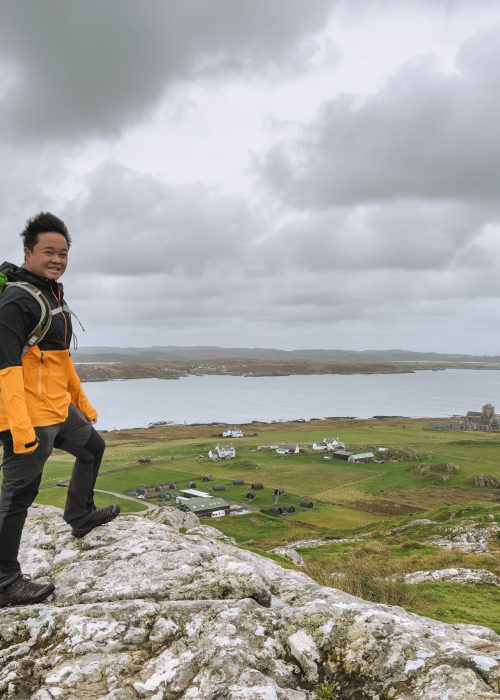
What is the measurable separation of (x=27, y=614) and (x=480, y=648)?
5.23 m

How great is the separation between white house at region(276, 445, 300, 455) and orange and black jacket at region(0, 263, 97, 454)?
314 feet

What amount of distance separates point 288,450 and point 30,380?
97159 millimetres

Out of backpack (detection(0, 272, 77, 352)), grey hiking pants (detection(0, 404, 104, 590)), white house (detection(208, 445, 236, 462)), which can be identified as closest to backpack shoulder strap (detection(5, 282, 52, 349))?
backpack (detection(0, 272, 77, 352))

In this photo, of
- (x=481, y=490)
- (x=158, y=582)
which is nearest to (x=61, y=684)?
(x=158, y=582)

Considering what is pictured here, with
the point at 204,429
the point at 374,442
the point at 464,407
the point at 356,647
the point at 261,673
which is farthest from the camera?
the point at 464,407

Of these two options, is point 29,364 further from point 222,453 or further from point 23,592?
point 222,453

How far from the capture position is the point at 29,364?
5488mm

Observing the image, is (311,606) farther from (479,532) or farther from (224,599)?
(479,532)

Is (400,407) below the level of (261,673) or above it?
below

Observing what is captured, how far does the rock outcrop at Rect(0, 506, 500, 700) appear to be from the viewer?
158 inches

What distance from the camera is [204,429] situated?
134 meters

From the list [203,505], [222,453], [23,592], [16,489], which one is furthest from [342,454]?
[16,489]

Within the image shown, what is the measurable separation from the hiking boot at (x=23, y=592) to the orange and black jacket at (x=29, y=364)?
1.70 meters

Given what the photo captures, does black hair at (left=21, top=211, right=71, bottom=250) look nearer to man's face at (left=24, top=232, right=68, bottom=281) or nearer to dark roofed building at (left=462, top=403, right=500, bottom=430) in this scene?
man's face at (left=24, top=232, right=68, bottom=281)
